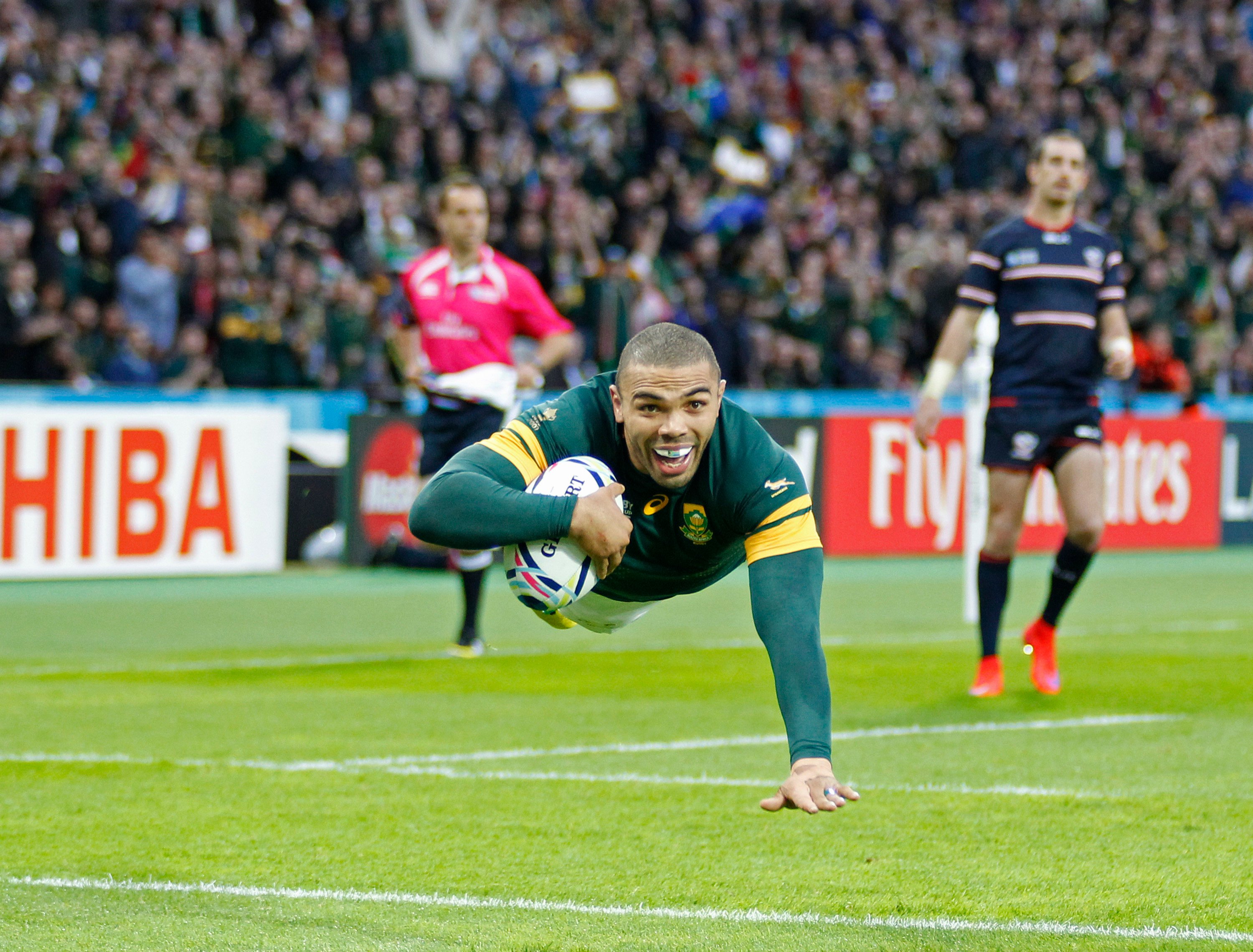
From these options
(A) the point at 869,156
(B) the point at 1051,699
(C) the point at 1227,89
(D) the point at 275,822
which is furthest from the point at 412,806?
(C) the point at 1227,89

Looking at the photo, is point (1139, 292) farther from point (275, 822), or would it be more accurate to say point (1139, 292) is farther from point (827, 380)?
point (275, 822)

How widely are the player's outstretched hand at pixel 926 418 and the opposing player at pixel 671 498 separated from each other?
142 inches

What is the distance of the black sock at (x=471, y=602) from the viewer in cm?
1072

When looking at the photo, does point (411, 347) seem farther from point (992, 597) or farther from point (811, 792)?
point (811, 792)

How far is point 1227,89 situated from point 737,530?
1079 inches

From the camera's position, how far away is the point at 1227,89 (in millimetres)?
30047

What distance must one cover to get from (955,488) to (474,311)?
893 cm

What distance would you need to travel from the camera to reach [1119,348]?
8938 mm

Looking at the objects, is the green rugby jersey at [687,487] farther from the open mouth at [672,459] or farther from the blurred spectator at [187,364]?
the blurred spectator at [187,364]

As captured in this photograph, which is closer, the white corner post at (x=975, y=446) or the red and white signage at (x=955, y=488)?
the white corner post at (x=975, y=446)

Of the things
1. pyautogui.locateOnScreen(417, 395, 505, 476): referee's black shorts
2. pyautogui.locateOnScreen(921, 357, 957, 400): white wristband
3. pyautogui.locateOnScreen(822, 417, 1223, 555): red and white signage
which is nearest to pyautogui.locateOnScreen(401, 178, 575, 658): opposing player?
pyautogui.locateOnScreen(417, 395, 505, 476): referee's black shorts

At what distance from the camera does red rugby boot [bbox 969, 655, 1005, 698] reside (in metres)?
9.22

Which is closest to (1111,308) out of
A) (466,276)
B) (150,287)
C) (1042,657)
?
(1042,657)

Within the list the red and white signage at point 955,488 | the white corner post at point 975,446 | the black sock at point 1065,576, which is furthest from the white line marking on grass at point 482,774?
the red and white signage at point 955,488
